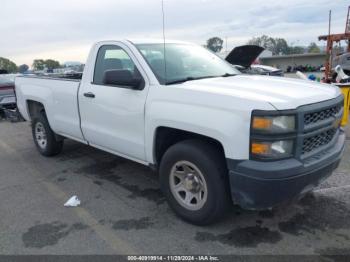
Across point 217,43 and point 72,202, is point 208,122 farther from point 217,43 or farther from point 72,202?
point 217,43

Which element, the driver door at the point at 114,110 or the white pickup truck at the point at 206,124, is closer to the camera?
the white pickup truck at the point at 206,124

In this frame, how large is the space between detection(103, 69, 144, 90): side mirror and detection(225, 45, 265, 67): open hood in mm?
4499

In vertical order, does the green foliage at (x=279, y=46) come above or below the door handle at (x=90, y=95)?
above

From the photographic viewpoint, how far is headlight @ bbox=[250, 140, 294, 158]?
2.99 metres

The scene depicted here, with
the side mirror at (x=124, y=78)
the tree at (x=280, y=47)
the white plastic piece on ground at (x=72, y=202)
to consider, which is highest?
the tree at (x=280, y=47)

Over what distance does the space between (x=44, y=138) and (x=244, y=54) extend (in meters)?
4.64

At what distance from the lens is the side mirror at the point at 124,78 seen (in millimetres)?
3857

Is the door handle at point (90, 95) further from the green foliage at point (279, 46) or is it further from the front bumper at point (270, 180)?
the green foliage at point (279, 46)

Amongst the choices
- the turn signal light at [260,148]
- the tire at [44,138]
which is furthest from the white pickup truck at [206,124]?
the tire at [44,138]

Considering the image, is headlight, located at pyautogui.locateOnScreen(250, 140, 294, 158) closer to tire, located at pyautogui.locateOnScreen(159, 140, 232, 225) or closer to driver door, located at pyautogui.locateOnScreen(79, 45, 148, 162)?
tire, located at pyautogui.locateOnScreen(159, 140, 232, 225)

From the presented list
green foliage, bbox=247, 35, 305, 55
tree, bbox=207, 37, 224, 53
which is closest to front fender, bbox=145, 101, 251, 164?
tree, bbox=207, 37, 224, 53

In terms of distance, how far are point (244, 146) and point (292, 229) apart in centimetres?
117

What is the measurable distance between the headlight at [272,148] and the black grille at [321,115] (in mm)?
290

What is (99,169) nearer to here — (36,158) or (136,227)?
(36,158)
